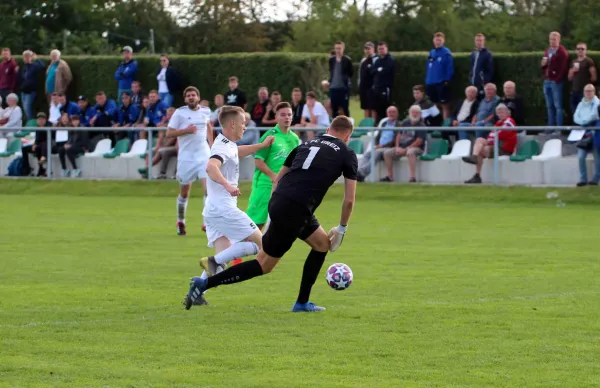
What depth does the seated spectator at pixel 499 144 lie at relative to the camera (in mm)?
23859

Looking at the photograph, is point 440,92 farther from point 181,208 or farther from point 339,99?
point 181,208

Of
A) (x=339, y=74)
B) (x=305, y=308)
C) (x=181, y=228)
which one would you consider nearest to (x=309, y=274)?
(x=305, y=308)

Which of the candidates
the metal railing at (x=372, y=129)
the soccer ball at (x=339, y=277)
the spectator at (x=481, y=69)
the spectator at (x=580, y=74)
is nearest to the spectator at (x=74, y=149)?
the metal railing at (x=372, y=129)

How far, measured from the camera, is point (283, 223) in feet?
34.0

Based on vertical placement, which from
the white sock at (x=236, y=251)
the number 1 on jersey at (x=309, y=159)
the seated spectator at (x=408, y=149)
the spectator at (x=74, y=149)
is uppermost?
the number 1 on jersey at (x=309, y=159)

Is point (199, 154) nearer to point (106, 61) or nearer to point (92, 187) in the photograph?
point (92, 187)

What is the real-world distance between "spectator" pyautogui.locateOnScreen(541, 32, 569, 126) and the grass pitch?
17.5 ft

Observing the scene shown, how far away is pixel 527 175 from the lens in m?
24.0

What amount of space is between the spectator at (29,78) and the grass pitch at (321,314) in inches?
486

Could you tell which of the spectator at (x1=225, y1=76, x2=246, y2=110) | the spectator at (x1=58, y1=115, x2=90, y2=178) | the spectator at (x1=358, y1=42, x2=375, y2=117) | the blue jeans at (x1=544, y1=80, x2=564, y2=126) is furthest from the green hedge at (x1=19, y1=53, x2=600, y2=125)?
the spectator at (x1=58, y1=115, x2=90, y2=178)

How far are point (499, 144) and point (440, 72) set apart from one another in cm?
340

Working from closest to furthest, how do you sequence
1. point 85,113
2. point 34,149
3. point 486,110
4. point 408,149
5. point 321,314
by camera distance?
point 321,314 → point 486,110 → point 408,149 → point 34,149 → point 85,113

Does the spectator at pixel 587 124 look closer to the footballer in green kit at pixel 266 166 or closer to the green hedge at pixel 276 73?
the green hedge at pixel 276 73

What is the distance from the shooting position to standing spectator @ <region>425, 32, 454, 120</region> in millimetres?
26562
